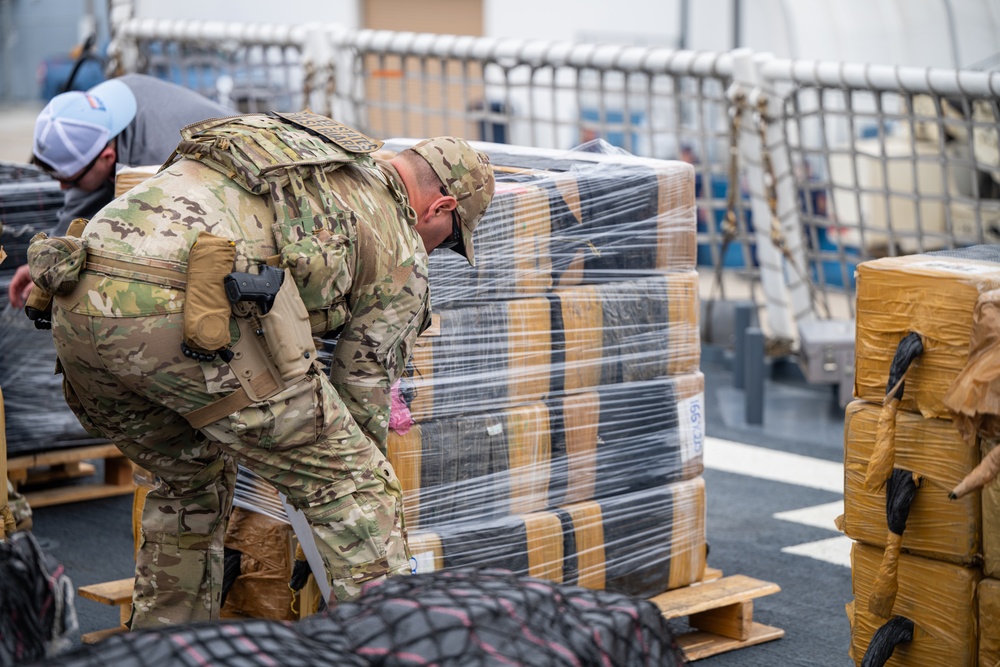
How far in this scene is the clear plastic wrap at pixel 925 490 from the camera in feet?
9.99

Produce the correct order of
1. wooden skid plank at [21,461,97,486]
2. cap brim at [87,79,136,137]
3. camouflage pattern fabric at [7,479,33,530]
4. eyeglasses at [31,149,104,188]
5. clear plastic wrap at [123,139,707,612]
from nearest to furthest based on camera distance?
1. clear plastic wrap at [123,139,707,612]
2. camouflage pattern fabric at [7,479,33,530]
3. eyeglasses at [31,149,104,188]
4. cap brim at [87,79,136,137]
5. wooden skid plank at [21,461,97,486]

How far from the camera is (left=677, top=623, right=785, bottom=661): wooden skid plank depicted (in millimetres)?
3801

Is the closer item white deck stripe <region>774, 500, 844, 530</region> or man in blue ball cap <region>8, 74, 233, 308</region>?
man in blue ball cap <region>8, 74, 233, 308</region>

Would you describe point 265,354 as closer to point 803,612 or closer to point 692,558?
point 692,558

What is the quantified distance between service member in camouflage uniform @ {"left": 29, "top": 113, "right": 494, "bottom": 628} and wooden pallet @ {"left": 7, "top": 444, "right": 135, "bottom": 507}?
7.58 feet

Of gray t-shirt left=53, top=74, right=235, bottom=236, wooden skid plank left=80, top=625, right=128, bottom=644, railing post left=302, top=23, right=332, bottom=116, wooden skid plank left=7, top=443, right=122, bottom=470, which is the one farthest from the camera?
railing post left=302, top=23, right=332, bottom=116

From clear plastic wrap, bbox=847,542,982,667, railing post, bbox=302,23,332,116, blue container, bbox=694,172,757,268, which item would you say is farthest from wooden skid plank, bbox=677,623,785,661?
railing post, bbox=302,23,332,116

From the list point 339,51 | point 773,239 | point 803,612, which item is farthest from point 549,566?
point 339,51

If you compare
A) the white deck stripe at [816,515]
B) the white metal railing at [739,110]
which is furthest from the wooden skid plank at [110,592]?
the white metal railing at [739,110]

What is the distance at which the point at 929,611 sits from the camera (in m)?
3.12

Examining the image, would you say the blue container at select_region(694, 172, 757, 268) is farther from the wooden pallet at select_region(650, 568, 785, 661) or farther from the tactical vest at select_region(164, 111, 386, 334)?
the tactical vest at select_region(164, 111, 386, 334)

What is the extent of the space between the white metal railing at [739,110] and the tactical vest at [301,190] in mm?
4335

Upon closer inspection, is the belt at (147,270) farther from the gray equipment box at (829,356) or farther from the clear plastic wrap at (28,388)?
the gray equipment box at (829,356)

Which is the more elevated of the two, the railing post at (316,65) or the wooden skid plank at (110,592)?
the railing post at (316,65)
